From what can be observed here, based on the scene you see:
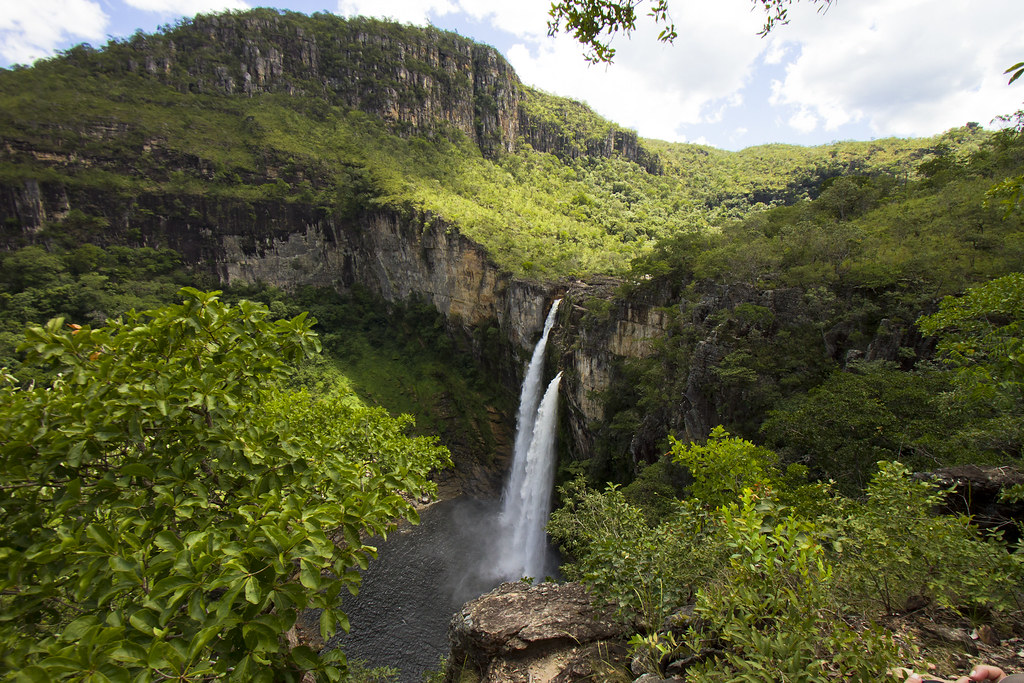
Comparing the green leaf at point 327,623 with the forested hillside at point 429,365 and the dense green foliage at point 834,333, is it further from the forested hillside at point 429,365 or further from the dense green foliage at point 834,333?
the dense green foliage at point 834,333

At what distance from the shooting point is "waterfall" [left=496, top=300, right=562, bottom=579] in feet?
72.4

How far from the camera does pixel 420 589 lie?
68.6 feet

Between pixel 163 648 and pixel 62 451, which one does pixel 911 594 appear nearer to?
pixel 163 648

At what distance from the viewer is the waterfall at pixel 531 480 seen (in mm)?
22062

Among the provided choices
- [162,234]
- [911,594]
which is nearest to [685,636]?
[911,594]

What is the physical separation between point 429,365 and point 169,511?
3570cm

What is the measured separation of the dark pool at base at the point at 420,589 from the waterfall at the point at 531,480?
91cm

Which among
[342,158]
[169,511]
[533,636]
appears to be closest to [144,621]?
[169,511]

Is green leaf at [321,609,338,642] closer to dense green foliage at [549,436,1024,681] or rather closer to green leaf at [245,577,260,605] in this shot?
green leaf at [245,577,260,605]

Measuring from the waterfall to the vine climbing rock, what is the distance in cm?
1529

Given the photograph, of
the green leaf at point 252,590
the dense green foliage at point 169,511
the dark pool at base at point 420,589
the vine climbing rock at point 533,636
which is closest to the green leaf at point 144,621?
the dense green foliage at point 169,511

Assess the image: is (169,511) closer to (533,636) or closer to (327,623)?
(327,623)

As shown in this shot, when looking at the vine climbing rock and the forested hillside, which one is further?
the vine climbing rock

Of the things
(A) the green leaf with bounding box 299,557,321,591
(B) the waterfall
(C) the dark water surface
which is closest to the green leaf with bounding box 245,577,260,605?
(A) the green leaf with bounding box 299,557,321,591
